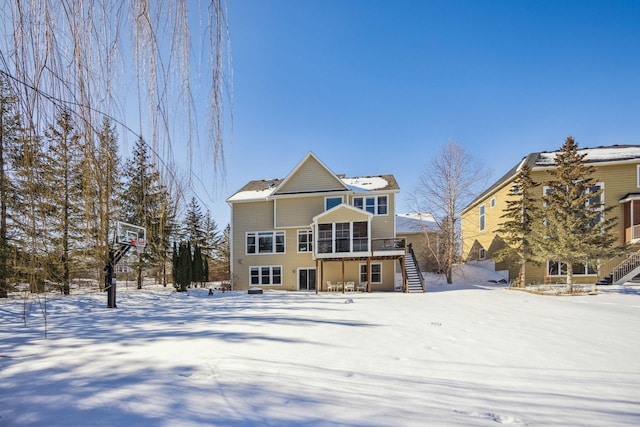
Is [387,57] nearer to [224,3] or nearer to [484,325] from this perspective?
[224,3]

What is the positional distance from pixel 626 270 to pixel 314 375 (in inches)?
842

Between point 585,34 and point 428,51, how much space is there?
692cm

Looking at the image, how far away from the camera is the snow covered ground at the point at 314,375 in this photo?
2.37 metres

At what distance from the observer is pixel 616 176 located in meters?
18.1

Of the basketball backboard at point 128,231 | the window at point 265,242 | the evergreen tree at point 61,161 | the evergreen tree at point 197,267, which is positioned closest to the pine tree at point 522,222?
the window at point 265,242

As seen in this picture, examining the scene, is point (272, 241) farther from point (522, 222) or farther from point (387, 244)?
point (522, 222)

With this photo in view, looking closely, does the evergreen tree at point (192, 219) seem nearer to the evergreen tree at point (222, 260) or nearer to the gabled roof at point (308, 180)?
the evergreen tree at point (222, 260)

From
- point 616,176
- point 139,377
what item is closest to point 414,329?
point 139,377

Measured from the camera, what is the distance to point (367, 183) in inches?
797

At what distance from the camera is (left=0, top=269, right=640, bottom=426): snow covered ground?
237 cm

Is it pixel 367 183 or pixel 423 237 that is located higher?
pixel 367 183

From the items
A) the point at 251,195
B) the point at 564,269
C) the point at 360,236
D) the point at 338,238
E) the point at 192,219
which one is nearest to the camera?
the point at 192,219

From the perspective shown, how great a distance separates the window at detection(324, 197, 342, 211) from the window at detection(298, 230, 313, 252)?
2.01m

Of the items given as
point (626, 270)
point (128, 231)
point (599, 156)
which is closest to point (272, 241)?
point (128, 231)
